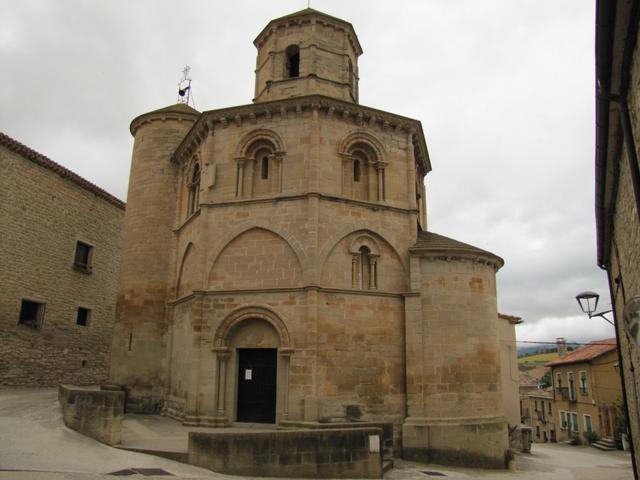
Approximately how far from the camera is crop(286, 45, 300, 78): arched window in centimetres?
2028

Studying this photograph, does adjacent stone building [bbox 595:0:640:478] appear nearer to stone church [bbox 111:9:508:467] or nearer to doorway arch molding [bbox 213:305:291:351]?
stone church [bbox 111:9:508:467]

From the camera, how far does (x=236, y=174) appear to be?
17.2 m

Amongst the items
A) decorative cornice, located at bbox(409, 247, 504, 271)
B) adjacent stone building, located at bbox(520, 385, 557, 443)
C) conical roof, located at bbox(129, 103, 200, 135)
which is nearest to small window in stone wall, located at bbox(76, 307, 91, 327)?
conical roof, located at bbox(129, 103, 200, 135)

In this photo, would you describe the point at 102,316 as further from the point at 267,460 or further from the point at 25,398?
the point at 267,460

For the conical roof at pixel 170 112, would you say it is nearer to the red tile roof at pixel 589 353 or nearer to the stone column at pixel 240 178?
the stone column at pixel 240 178

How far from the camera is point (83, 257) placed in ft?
85.0

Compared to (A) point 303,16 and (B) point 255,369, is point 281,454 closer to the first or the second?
(B) point 255,369

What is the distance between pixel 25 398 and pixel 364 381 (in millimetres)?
10744

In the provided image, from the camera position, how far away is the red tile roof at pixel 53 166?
2134 cm

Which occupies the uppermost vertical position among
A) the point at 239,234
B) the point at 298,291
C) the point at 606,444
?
the point at 239,234

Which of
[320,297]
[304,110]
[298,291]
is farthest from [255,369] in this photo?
[304,110]

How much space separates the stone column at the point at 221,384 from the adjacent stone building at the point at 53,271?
1069 cm

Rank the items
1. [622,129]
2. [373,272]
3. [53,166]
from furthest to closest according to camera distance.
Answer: [53,166] → [373,272] → [622,129]

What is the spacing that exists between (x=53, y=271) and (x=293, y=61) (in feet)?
46.3
